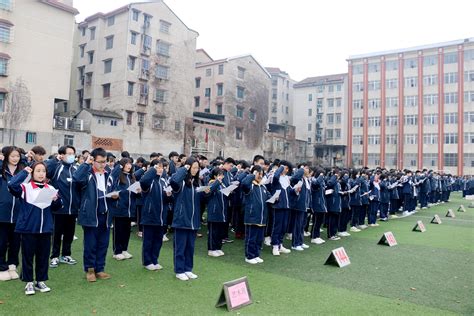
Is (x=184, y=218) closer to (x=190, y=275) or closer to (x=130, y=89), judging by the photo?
(x=190, y=275)

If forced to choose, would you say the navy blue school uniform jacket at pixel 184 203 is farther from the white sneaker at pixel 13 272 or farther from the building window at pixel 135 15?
the building window at pixel 135 15

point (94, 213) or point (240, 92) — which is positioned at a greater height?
point (240, 92)

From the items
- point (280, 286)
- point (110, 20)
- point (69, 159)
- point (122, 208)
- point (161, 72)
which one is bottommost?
point (280, 286)

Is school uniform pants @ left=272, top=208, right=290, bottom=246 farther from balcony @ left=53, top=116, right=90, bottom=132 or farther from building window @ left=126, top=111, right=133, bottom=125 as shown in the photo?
building window @ left=126, top=111, right=133, bottom=125

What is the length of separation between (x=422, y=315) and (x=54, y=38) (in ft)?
92.5

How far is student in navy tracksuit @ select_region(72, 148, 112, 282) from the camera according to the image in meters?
5.39

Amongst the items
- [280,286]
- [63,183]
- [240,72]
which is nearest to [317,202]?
[280,286]

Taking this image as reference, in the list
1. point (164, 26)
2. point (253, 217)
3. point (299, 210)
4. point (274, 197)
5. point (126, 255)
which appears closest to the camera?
point (126, 255)

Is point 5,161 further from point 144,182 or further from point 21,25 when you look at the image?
point 21,25

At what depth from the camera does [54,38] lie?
26391 mm

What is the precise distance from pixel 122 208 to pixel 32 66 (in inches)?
908

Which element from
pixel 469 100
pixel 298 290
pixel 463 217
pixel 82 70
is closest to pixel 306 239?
pixel 298 290

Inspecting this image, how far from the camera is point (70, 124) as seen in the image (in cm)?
2833

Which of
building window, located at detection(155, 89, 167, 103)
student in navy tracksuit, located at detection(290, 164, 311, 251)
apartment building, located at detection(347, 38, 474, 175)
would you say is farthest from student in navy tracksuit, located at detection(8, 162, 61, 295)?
apartment building, located at detection(347, 38, 474, 175)
